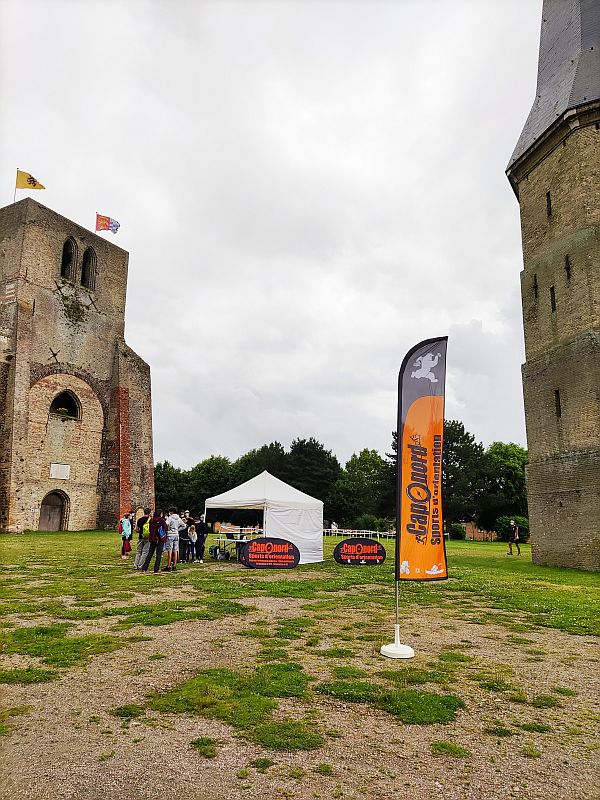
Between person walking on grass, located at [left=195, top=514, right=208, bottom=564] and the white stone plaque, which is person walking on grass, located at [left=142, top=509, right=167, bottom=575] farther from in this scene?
the white stone plaque

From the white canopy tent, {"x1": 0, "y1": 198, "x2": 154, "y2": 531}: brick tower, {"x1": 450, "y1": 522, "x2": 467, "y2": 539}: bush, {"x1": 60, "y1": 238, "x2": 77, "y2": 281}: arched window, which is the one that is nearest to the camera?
the white canopy tent

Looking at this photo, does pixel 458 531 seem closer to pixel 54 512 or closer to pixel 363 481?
pixel 363 481

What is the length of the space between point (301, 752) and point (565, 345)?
59.0 feet

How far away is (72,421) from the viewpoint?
1225 inches

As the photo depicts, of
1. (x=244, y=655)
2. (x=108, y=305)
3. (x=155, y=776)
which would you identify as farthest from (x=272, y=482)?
(x=108, y=305)

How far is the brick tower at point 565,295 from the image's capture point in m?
17.7

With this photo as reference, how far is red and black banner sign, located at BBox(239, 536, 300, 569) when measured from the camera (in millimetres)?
15836

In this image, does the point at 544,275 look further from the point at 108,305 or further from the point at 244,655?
the point at 108,305

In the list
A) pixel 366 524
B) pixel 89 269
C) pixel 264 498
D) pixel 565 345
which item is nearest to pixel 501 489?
pixel 366 524

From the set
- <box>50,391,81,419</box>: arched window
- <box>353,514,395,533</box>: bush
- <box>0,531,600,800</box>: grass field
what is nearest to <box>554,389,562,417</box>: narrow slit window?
<box>0,531,600,800</box>: grass field

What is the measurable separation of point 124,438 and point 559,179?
26.1 m

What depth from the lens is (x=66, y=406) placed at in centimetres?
3188

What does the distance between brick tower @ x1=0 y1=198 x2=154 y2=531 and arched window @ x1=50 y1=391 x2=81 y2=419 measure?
0.06m

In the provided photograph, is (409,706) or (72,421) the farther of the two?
(72,421)
